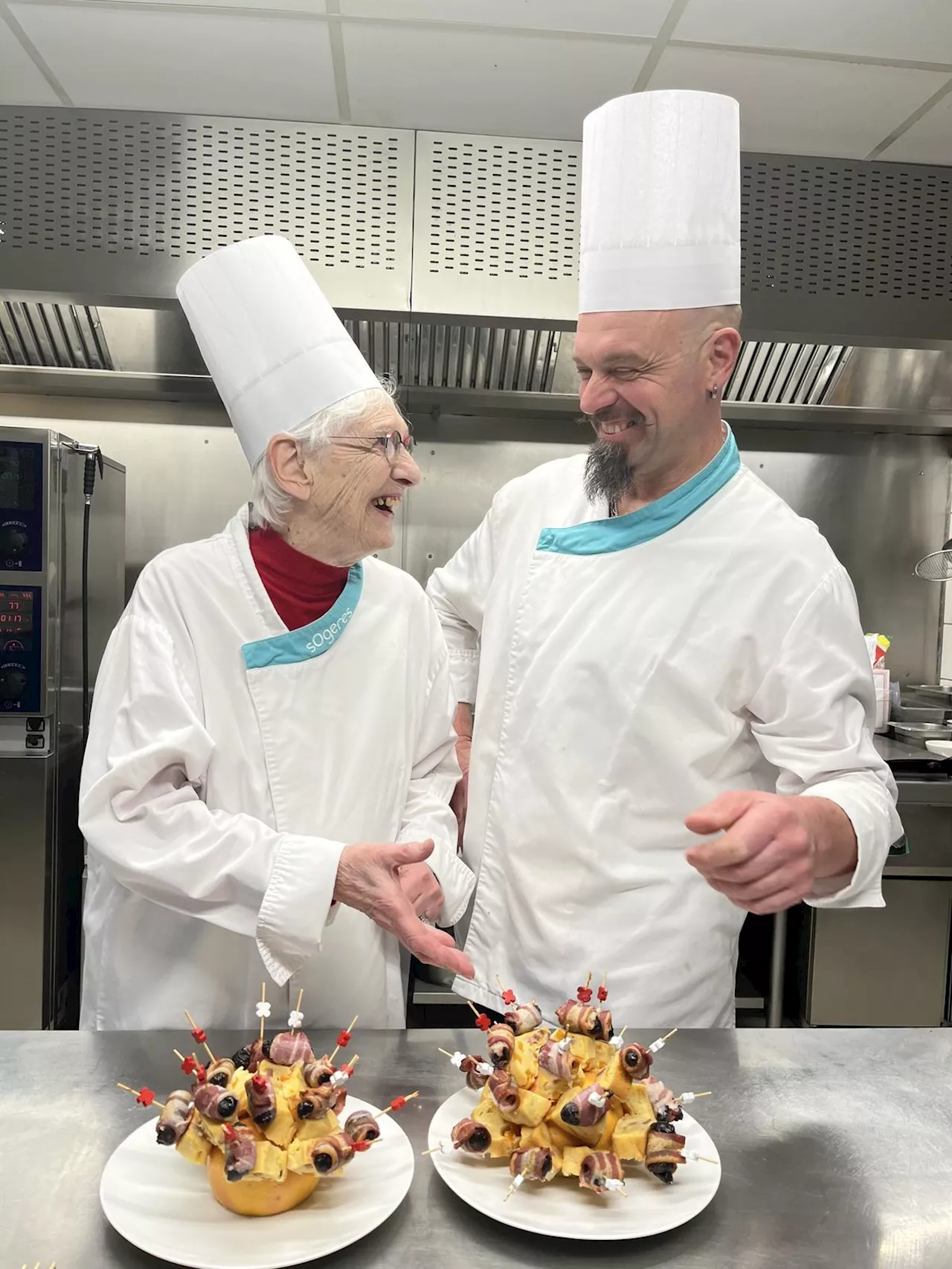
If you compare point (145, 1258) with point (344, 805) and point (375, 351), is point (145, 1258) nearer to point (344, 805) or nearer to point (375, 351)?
point (344, 805)

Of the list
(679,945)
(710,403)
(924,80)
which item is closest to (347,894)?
(679,945)

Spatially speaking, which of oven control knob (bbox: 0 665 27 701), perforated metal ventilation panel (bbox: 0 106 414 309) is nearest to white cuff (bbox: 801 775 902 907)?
perforated metal ventilation panel (bbox: 0 106 414 309)

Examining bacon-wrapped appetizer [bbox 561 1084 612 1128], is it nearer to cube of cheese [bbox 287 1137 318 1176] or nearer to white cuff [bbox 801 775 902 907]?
cube of cheese [bbox 287 1137 318 1176]

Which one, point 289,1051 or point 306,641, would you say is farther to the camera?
point 306,641

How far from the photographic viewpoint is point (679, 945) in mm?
1473

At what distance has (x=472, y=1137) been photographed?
35.9 inches

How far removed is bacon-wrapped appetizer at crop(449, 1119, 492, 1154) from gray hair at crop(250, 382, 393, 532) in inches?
33.6

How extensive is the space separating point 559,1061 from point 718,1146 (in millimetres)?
245

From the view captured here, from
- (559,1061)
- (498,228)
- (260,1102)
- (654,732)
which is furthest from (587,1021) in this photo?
(498,228)

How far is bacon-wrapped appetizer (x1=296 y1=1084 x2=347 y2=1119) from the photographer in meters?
0.86

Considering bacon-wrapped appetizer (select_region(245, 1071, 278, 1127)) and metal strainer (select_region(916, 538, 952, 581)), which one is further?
metal strainer (select_region(916, 538, 952, 581))

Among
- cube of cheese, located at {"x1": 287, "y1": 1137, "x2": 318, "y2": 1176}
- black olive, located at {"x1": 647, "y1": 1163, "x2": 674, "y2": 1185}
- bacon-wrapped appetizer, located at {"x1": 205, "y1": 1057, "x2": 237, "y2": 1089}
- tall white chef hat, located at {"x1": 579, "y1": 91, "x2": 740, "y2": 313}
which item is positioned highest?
tall white chef hat, located at {"x1": 579, "y1": 91, "x2": 740, "y2": 313}

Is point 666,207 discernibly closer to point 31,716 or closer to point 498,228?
point 498,228

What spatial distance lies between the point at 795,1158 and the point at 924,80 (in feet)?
9.42
